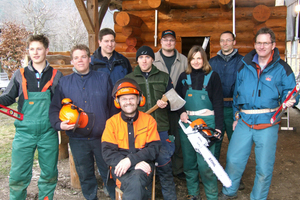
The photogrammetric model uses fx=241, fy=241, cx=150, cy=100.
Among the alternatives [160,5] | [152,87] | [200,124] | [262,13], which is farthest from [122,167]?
[262,13]

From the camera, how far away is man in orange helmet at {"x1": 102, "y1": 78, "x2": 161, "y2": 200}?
8.04 ft

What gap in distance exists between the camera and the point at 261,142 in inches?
119

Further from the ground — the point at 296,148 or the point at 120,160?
the point at 120,160

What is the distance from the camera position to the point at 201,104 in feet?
10.7

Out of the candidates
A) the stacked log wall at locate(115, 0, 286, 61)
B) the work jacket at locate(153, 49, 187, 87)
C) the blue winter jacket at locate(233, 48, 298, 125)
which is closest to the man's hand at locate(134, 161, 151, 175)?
the blue winter jacket at locate(233, 48, 298, 125)

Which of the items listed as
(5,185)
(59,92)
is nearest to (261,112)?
(59,92)

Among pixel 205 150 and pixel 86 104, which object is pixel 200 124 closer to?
pixel 205 150

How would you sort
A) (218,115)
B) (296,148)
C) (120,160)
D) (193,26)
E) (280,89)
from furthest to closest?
(193,26)
(296,148)
(218,115)
(280,89)
(120,160)

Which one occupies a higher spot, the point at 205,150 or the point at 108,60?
the point at 108,60

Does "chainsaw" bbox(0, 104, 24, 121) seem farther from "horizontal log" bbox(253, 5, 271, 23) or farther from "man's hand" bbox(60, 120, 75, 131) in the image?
"horizontal log" bbox(253, 5, 271, 23)

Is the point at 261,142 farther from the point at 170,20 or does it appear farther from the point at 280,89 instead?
the point at 170,20

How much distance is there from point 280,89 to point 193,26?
4.40 m

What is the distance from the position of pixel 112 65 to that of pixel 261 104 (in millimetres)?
2151

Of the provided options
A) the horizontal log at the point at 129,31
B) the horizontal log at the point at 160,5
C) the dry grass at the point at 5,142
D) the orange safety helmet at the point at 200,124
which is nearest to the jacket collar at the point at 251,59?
the orange safety helmet at the point at 200,124
